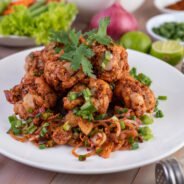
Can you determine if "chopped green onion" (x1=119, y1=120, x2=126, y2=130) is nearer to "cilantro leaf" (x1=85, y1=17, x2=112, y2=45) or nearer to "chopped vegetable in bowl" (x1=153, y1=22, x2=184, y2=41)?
"cilantro leaf" (x1=85, y1=17, x2=112, y2=45)

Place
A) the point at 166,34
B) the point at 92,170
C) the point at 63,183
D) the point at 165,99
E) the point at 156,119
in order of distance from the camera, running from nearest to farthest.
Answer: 1. the point at 92,170
2. the point at 63,183
3. the point at 156,119
4. the point at 165,99
5. the point at 166,34

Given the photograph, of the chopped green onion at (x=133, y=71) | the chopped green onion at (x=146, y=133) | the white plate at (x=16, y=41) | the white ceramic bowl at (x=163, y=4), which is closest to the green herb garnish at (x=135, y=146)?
the chopped green onion at (x=146, y=133)

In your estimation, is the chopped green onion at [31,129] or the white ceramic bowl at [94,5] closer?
the chopped green onion at [31,129]

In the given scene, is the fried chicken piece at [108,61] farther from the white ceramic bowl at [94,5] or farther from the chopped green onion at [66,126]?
the white ceramic bowl at [94,5]

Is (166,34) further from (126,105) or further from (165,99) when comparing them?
(126,105)

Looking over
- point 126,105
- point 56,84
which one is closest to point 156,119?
point 126,105

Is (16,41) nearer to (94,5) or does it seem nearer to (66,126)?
(94,5)
